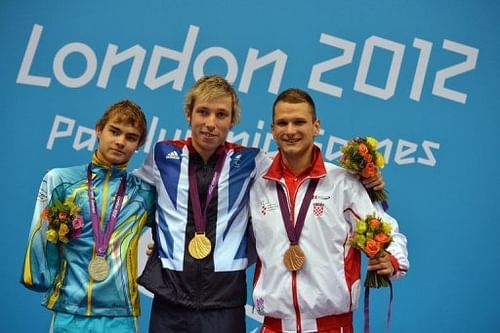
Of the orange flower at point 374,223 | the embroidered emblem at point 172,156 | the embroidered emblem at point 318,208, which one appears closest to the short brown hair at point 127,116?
the embroidered emblem at point 172,156

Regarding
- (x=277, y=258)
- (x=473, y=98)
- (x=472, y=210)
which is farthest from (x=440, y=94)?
(x=277, y=258)

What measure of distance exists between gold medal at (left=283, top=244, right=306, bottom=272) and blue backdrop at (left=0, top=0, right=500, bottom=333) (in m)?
1.58

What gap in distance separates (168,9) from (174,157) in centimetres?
169

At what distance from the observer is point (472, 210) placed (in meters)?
3.72

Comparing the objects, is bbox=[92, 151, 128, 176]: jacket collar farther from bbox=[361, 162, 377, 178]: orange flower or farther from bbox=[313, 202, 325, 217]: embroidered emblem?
bbox=[361, 162, 377, 178]: orange flower

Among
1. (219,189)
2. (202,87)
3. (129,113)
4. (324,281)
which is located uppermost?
(202,87)

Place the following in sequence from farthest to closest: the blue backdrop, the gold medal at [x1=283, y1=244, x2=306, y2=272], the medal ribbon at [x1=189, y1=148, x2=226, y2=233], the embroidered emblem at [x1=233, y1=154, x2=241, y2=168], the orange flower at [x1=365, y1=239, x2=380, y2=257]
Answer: the blue backdrop
the embroidered emblem at [x1=233, y1=154, x2=241, y2=168]
the medal ribbon at [x1=189, y1=148, x2=226, y2=233]
the gold medal at [x1=283, y1=244, x2=306, y2=272]
the orange flower at [x1=365, y1=239, x2=380, y2=257]

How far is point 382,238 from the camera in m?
2.11

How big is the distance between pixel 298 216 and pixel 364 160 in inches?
12.3

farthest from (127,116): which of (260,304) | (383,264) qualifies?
(383,264)

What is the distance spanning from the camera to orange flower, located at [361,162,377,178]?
2266 millimetres

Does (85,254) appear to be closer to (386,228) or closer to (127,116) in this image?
(127,116)

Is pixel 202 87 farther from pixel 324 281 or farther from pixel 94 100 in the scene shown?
pixel 94 100

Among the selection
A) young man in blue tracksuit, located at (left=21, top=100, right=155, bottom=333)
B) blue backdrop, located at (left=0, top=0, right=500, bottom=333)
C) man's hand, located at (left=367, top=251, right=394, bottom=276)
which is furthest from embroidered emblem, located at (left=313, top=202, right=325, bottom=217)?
blue backdrop, located at (left=0, top=0, right=500, bottom=333)
